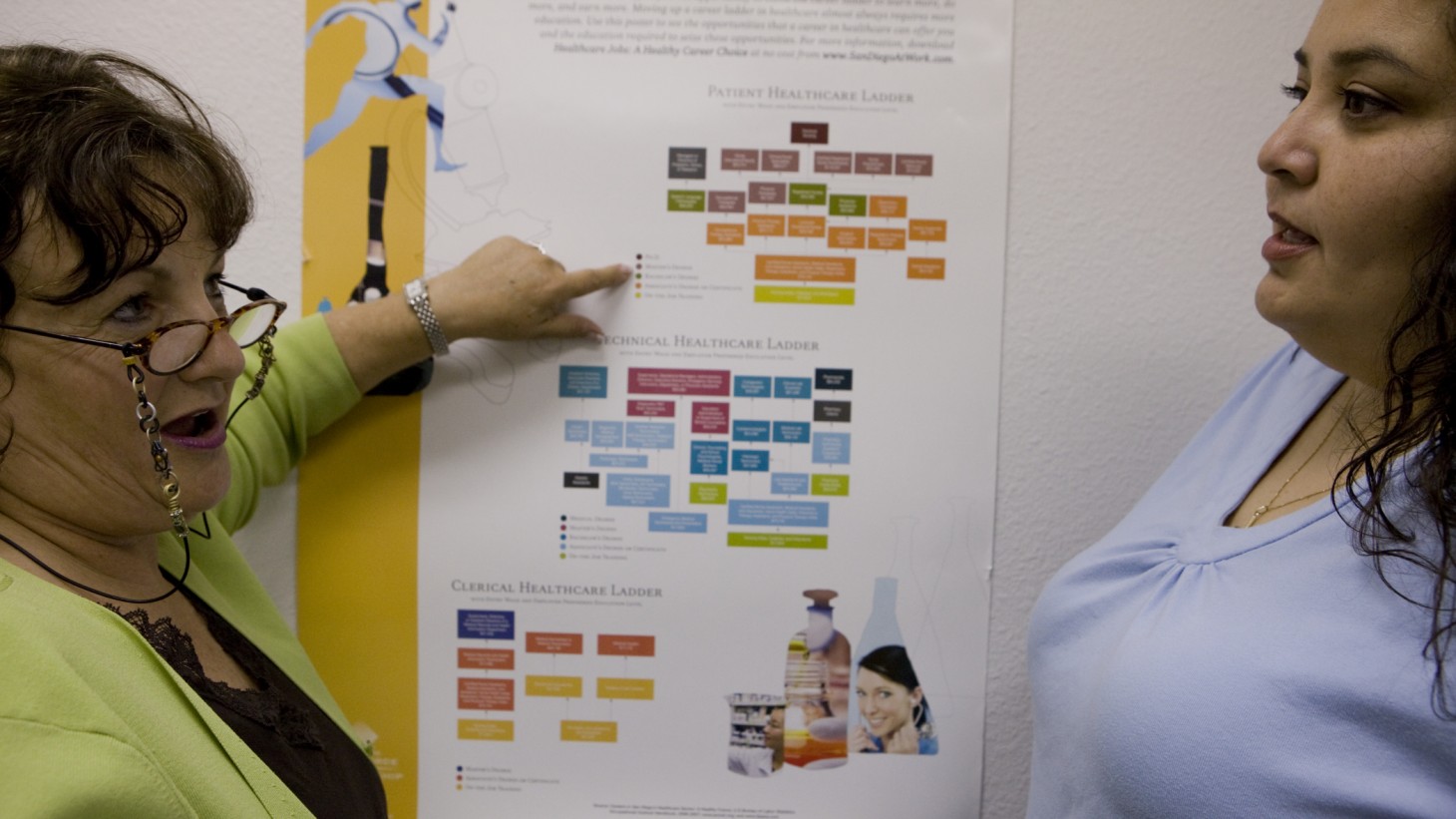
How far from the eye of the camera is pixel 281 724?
31.8 inches

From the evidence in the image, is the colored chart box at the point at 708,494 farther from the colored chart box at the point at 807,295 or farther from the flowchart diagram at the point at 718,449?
the colored chart box at the point at 807,295

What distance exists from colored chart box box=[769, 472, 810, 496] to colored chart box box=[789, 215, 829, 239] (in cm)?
26

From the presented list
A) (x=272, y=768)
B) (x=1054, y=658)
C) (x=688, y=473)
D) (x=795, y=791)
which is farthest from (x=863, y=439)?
(x=272, y=768)

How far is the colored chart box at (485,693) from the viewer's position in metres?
1.06

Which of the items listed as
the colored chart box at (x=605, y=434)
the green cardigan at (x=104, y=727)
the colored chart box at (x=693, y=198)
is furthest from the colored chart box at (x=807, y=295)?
the green cardigan at (x=104, y=727)

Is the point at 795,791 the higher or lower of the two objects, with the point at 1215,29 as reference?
lower

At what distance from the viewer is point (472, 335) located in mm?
990

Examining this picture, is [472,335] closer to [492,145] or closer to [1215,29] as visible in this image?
[492,145]

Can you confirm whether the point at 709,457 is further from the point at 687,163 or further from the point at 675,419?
the point at 687,163

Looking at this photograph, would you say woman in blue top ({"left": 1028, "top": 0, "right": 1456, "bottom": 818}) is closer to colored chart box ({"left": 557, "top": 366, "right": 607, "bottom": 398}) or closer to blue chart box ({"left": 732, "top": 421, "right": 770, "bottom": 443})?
blue chart box ({"left": 732, "top": 421, "right": 770, "bottom": 443})

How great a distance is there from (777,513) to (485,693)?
0.39 m

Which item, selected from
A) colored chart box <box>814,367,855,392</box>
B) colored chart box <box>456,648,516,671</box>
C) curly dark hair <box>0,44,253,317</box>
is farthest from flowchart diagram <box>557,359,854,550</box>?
Result: curly dark hair <box>0,44,253,317</box>

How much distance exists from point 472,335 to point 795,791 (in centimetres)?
62

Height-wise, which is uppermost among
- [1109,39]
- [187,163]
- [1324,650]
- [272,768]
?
[1109,39]
